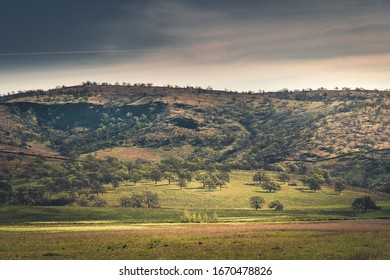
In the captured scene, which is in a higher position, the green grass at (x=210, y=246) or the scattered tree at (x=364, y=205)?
the green grass at (x=210, y=246)

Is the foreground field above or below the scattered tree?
above

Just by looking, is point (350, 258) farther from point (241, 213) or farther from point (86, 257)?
point (241, 213)

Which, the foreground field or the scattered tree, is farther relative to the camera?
the scattered tree

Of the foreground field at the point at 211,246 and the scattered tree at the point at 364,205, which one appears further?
the scattered tree at the point at 364,205

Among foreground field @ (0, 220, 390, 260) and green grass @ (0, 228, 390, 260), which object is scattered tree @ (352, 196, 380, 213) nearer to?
foreground field @ (0, 220, 390, 260)

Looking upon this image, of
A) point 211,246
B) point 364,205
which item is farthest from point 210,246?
point 364,205

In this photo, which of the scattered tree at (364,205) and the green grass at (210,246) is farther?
the scattered tree at (364,205)

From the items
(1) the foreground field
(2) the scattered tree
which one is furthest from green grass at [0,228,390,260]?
(2) the scattered tree

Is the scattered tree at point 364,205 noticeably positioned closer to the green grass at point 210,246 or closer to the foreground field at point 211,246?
the foreground field at point 211,246

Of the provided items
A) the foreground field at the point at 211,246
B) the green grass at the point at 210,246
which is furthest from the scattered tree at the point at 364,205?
the green grass at the point at 210,246

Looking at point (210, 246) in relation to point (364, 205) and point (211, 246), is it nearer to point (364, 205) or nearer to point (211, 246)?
point (211, 246)
